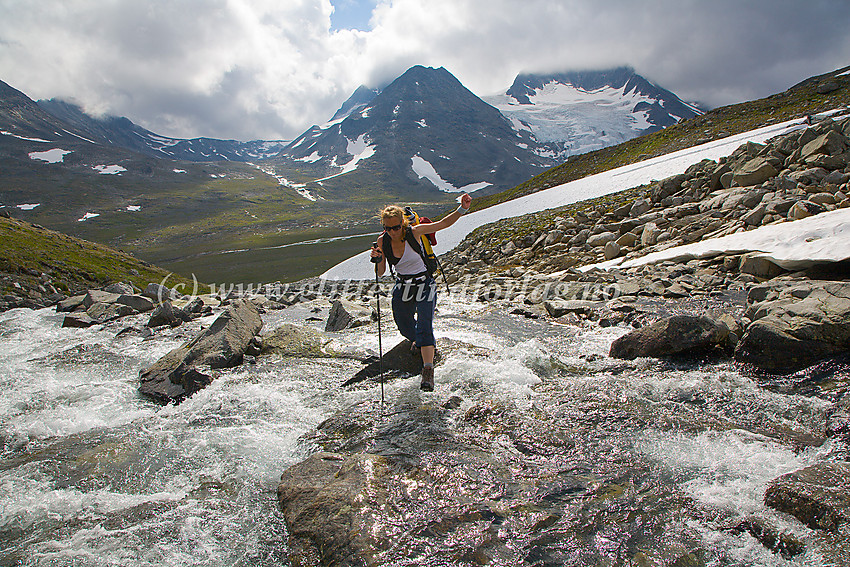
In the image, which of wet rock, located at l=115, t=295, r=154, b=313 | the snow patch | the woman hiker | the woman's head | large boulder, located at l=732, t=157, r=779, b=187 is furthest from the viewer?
wet rock, located at l=115, t=295, r=154, b=313

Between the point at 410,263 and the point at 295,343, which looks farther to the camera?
the point at 295,343

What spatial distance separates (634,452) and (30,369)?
15605 millimetres

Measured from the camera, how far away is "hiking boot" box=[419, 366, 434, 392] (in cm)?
764

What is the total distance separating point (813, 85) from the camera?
186ft

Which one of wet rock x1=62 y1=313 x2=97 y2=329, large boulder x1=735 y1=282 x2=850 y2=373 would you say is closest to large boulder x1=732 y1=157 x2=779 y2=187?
large boulder x1=735 y1=282 x2=850 y2=373

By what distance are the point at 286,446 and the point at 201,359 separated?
4.92 m

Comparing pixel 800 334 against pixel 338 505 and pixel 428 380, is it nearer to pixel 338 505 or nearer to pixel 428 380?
pixel 428 380

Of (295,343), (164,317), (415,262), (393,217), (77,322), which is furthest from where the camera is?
(77,322)

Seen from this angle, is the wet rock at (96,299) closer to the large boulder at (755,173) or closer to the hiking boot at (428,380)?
the hiking boot at (428,380)

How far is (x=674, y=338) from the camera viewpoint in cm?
792

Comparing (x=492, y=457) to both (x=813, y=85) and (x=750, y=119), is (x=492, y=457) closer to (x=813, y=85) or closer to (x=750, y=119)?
(x=750, y=119)

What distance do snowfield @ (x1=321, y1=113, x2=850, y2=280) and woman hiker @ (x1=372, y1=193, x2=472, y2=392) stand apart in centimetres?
1011

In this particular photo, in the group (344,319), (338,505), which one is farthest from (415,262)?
(344,319)

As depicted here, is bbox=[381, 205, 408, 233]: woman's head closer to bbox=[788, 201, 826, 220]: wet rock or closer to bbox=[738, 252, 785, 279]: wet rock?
bbox=[738, 252, 785, 279]: wet rock
